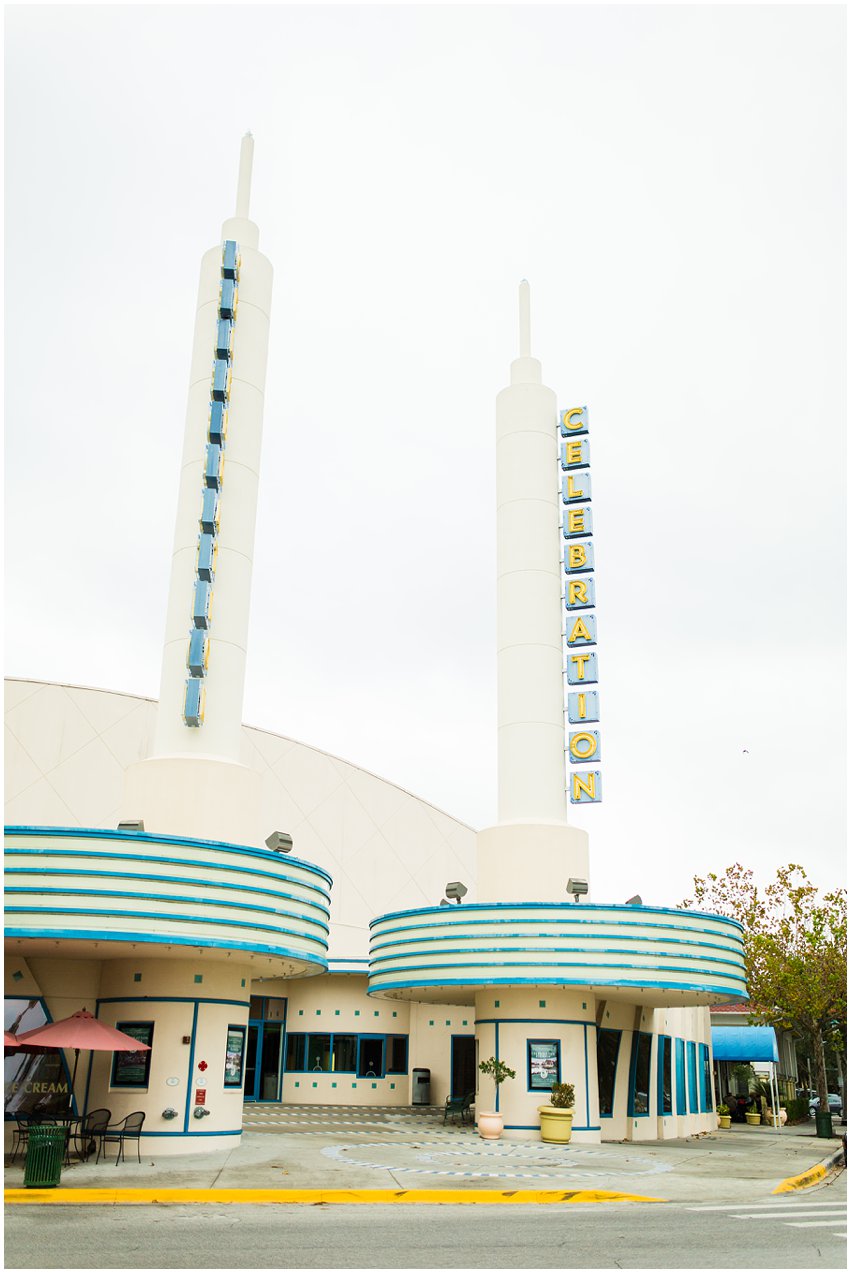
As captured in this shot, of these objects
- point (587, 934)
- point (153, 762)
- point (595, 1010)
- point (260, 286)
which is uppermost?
point (260, 286)

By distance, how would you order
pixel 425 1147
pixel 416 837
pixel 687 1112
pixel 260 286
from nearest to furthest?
pixel 425 1147 → pixel 260 286 → pixel 687 1112 → pixel 416 837

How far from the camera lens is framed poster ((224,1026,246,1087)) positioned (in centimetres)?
2428

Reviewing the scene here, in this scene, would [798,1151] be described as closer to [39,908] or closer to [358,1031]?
[358,1031]

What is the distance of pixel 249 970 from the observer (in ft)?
84.3

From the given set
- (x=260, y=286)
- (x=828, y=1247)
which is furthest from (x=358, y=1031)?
(x=828, y=1247)

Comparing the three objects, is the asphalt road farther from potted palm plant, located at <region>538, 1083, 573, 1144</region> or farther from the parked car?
the parked car

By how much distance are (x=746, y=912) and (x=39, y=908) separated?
1632 inches

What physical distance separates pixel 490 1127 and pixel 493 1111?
3.68 ft

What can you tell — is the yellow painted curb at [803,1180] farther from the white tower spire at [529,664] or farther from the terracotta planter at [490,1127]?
the white tower spire at [529,664]

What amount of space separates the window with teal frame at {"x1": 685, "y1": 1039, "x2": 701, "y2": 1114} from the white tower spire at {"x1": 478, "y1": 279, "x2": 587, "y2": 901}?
11.5 meters

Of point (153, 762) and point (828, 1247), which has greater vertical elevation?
point (153, 762)

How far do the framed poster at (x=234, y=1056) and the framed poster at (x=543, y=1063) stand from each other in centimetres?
794

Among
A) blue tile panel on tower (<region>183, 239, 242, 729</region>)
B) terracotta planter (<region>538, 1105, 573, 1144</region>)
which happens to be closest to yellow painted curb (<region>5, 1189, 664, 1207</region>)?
terracotta planter (<region>538, 1105, 573, 1144</region>)

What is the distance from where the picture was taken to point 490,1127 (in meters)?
27.4
